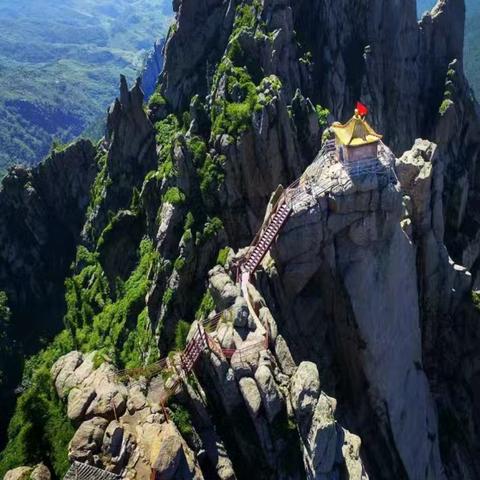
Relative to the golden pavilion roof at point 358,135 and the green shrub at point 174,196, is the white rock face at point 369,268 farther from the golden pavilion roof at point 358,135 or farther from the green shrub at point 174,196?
the green shrub at point 174,196

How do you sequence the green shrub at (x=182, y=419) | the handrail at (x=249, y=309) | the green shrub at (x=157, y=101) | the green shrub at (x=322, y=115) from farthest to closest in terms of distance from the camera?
1. the green shrub at (x=157, y=101)
2. the green shrub at (x=322, y=115)
3. the handrail at (x=249, y=309)
4. the green shrub at (x=182, y=419)

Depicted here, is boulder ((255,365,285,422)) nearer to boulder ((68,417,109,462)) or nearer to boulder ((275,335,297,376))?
boulder ((275,335,297,376))

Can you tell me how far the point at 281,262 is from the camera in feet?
168

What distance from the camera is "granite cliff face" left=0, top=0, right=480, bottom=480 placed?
38969 mm

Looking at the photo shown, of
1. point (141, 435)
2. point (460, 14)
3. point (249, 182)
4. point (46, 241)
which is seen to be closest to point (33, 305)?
point (46, 241)

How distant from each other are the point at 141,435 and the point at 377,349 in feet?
74.0

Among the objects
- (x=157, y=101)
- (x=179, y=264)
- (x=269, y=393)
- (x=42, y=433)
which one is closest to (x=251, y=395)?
(x=269, y=393)

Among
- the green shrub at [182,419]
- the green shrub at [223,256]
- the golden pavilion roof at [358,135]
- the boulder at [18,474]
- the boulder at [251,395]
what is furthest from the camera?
the green shrub at [223,256]

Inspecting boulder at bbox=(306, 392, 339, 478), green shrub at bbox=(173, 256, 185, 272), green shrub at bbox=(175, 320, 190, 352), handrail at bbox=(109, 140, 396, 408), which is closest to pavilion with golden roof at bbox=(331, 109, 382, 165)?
handrail at bbox=(109, 140, 396, 408)

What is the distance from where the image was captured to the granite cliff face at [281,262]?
38969 mm

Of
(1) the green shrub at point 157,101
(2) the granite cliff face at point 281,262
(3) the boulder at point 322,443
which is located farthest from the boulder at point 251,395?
(1) the green shrub at point 157,101

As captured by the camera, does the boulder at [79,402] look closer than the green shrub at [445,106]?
Yes

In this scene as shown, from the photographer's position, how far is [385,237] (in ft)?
166

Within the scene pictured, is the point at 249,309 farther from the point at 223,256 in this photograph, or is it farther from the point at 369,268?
the point at 223,256
